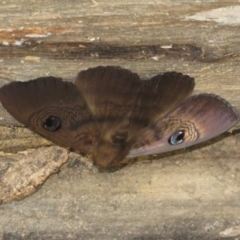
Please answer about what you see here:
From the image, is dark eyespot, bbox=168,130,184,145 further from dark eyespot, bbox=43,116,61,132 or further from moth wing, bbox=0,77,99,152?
dark eyespot, bbox=43,116,61,132

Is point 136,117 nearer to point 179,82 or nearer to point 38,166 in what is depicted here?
point 179,82

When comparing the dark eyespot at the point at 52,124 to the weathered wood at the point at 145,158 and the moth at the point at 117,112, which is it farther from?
the weathered wood at the point at 145,158

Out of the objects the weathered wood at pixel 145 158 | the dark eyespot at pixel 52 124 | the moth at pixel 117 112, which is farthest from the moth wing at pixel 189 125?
the dark eyespot at pixel 52 124

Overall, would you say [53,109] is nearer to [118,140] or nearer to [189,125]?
[118,140]

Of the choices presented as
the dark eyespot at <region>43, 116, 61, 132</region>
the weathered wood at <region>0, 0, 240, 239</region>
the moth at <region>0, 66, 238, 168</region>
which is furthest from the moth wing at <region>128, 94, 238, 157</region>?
the dark eyespot at <region>43, 116, 61, 132</region>

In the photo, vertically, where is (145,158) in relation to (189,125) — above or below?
below

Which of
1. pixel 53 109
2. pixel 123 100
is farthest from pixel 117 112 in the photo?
pixel 53 109

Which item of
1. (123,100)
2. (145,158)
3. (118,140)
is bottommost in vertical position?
(145,158)
